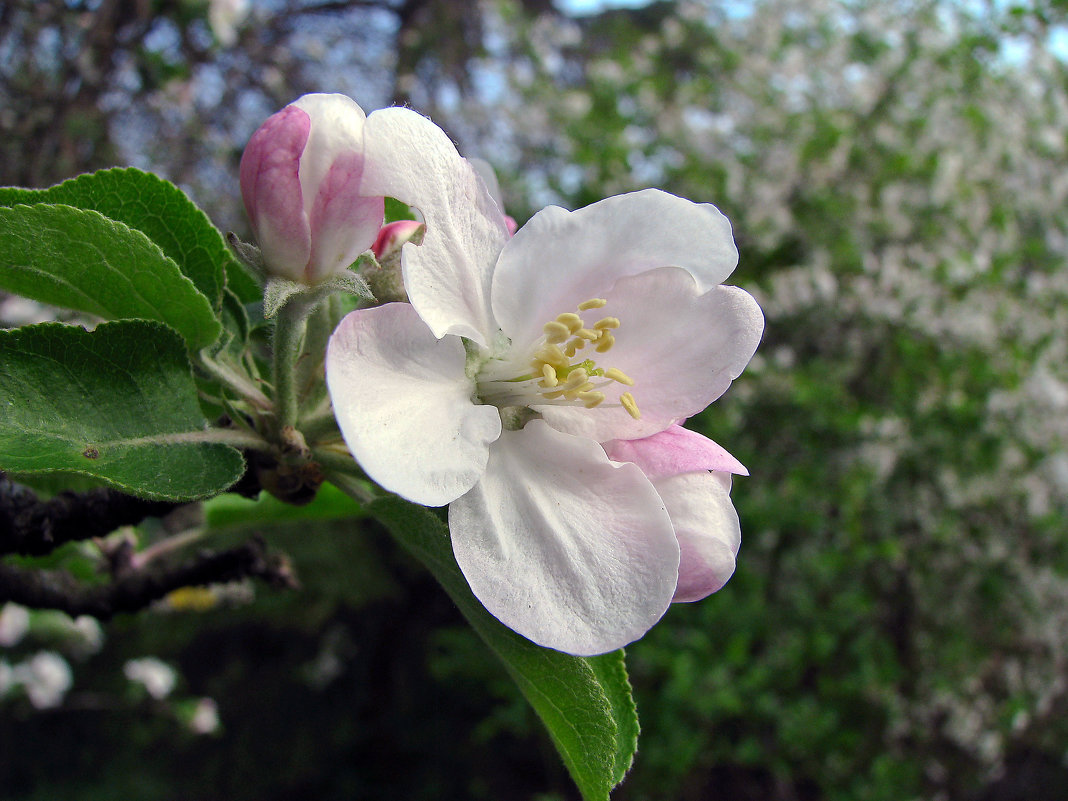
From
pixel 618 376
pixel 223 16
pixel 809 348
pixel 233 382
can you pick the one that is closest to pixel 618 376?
pixel 618 376

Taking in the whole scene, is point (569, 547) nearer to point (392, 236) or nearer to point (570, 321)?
point (570, 321)

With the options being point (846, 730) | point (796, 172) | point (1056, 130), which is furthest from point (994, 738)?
point (1056, 130)

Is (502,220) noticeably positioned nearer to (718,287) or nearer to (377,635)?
(718,287)

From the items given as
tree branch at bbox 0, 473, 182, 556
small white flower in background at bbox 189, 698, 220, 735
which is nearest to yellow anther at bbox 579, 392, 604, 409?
tree branch at bbox 0, 473, 182, 556

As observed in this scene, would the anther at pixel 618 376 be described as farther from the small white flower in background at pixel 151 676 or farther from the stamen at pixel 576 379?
the small white flower in background at pixel 151 676

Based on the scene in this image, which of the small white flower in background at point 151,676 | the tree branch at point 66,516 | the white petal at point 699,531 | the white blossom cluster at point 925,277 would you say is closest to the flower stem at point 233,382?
the tree branch at point 66,516
